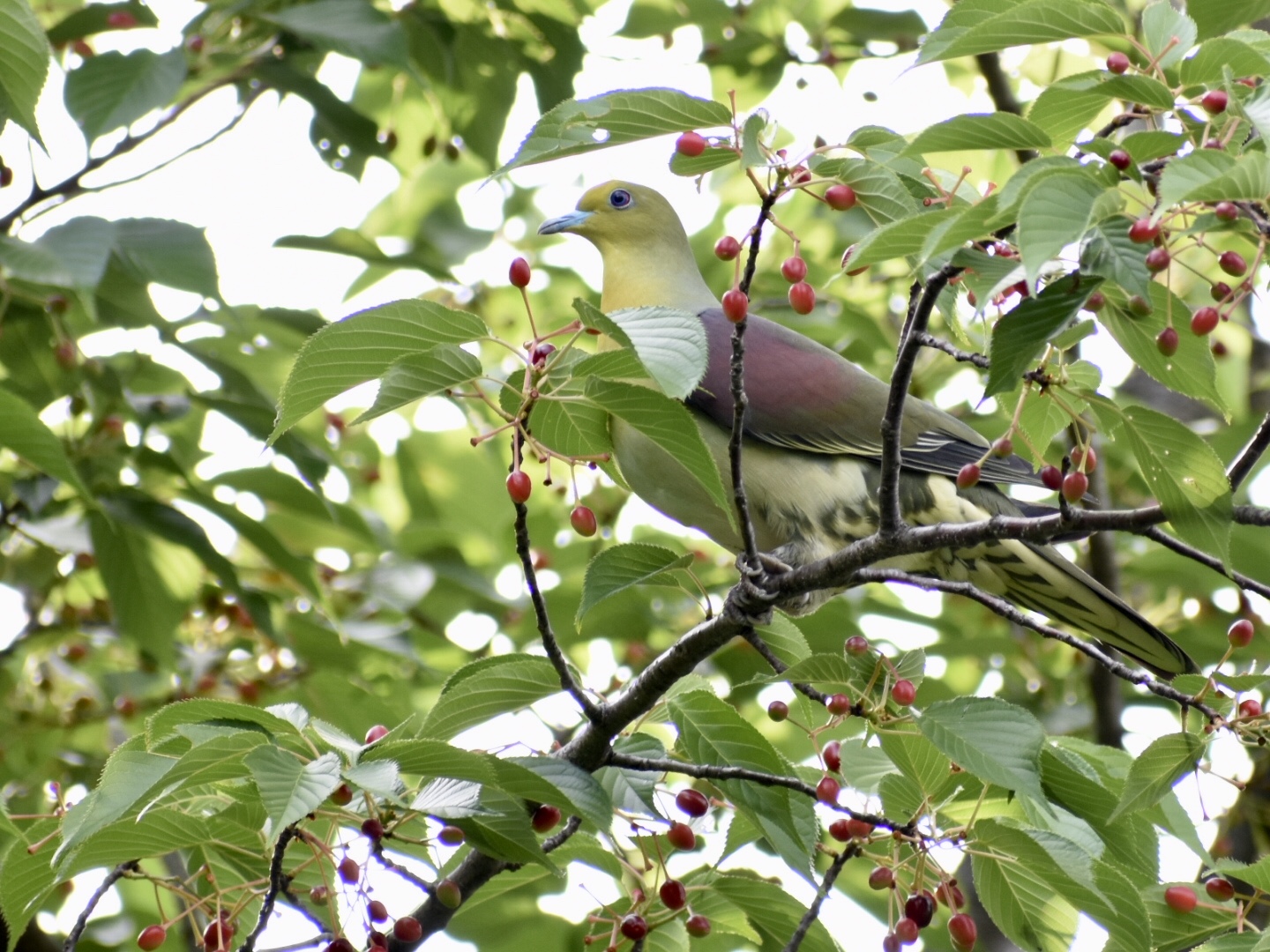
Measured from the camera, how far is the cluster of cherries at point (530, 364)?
75.4 inches

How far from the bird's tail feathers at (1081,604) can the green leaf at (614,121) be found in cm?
158

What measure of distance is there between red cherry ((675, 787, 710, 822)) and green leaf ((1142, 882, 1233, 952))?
72cm

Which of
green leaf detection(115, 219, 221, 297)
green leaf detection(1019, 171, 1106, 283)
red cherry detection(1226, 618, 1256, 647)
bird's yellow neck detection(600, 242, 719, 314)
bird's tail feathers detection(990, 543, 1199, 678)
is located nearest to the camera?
green leaf detection(1019, 171, 1106, 283)

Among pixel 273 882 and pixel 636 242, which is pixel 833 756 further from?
pixel 636 242

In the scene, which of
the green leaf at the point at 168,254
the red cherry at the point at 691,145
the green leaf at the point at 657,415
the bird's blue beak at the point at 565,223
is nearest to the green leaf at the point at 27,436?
the green leaf at the point at 168,254

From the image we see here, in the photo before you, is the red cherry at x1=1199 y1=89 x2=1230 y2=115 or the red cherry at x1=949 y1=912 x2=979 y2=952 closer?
the red cherry at x1=1199 y1=89 x2=1230 y2=115

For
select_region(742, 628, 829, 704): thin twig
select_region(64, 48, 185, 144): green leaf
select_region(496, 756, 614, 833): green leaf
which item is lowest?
select_region(742, 628, 829, 704): thin twig

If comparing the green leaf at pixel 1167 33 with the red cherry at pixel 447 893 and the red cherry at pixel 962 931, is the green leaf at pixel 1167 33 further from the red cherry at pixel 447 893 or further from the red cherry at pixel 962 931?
the red cherry at pixel 447 893

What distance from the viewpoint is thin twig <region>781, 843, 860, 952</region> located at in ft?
7.31

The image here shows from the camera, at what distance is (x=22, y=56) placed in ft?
8.13

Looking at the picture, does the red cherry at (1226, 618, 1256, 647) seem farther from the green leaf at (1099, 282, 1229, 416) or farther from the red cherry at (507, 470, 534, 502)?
the red cherry at (507, 470, 534, 502)

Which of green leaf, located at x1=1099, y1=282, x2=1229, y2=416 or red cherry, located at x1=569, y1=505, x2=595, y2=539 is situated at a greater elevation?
green leaf, located at x1=1099, y1=282, x2=1229, y2=416

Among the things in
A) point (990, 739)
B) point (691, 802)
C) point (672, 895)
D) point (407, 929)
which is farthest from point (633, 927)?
point (990, 739)

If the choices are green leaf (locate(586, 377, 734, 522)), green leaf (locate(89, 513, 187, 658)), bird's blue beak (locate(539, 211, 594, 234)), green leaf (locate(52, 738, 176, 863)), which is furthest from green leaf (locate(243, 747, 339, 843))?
bird's blue beak (locate(539, 211, 594, 234))
